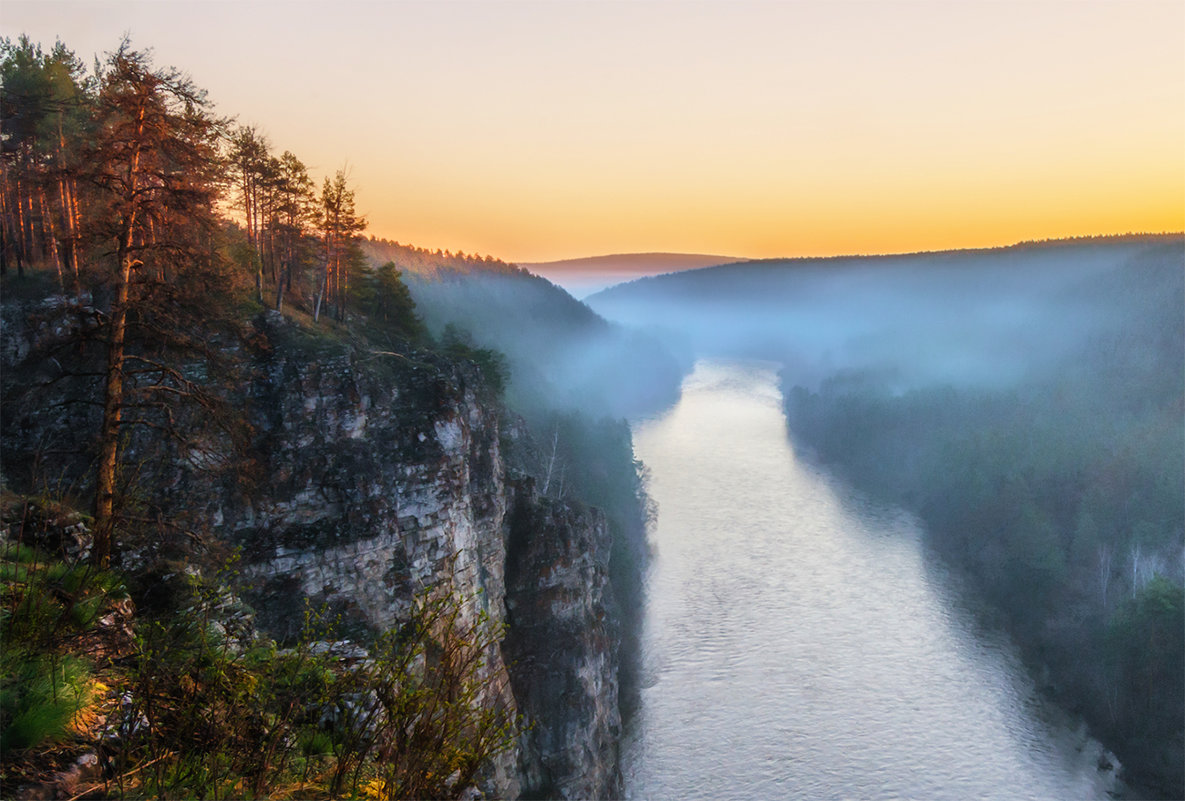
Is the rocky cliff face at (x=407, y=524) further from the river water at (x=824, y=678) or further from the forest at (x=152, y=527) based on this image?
the river water at (x=824, y=678)

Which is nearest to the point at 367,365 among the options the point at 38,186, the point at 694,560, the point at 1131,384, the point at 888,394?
the point at 38,186

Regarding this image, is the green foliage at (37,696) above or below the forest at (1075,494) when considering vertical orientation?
above

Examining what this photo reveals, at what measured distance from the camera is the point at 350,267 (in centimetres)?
3759

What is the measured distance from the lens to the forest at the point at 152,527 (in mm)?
5512

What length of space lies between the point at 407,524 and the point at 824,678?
27.4 meters

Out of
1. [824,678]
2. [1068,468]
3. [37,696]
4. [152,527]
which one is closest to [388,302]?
[152,527]

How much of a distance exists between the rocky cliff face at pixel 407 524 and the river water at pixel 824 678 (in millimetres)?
6732

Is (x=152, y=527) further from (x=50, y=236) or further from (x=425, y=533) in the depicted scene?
(x=50, y=236)

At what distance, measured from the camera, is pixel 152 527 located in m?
14.5

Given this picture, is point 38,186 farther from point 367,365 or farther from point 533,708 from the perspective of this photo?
point 533,708

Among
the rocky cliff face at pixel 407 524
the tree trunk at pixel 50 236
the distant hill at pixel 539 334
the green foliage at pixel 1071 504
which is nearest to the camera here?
the rocky cliff face at pixel 407 524

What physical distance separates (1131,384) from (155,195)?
3921 inches

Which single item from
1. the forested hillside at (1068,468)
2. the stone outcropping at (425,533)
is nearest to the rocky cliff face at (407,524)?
the stone outcropping at (425,533)

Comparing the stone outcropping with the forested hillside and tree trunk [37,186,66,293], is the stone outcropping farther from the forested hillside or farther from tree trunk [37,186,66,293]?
the forested hillside
